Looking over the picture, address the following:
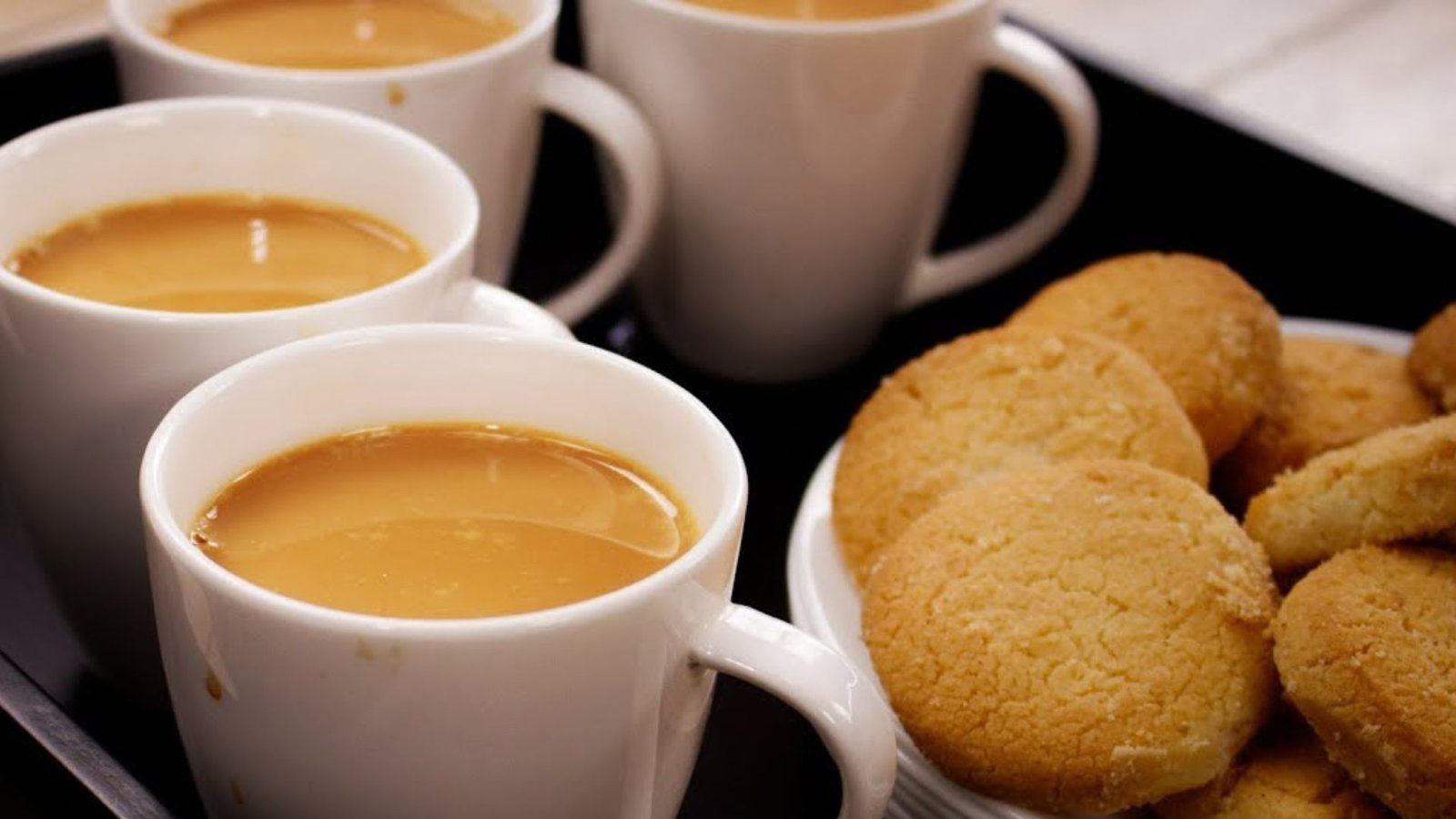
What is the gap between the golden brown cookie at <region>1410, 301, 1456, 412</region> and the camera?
0.82 metres

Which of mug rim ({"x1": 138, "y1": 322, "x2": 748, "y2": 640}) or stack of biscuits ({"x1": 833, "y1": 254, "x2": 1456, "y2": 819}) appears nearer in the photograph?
mug rim ({"x1": 138, "y1": 322, "x2": 748, "y2": 640})

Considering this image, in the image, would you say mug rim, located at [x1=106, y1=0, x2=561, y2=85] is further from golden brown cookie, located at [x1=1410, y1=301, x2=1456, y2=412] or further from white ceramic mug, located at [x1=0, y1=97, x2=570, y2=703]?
→ golden brown cookie, located at [x1=1410, y1=301, x2=1456, y2=412]

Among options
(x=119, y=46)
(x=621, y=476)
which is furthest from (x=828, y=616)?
(x=119, y=46)

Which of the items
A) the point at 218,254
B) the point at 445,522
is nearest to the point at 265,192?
the point at 218,254

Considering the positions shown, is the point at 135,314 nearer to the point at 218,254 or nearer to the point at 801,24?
the point at 218,254

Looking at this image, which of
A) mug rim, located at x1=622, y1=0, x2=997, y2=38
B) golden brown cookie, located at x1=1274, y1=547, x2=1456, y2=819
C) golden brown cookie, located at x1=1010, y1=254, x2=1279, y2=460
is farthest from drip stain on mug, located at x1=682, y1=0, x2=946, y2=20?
golden brown cookie, located at x1=1274, y1=547, x2=1456, y2=819

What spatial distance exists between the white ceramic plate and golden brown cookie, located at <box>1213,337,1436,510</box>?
7.6 inches

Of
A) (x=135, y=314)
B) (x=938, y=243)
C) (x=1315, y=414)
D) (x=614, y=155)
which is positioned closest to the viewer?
(x=135, y=314)

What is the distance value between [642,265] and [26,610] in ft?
1.31

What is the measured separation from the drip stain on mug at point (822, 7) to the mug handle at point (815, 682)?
559 mm

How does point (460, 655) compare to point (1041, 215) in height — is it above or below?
above

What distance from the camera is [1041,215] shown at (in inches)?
41.7

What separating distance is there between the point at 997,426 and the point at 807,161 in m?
0.23

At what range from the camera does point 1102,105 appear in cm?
110
